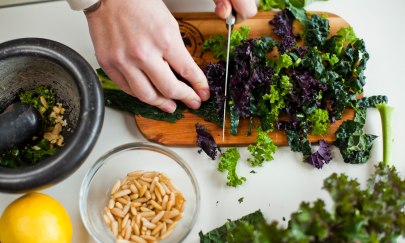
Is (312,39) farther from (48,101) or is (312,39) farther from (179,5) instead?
(48,101)

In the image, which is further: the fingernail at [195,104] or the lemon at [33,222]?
the fingernail at [195,104]

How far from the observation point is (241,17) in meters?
1.39

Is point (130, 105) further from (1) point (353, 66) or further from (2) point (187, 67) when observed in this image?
(1) point (353, 66)

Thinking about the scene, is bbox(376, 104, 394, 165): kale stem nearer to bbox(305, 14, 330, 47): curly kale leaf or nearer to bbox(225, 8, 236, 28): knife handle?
bbox(305, 14, 330, 47): curly kale leaf

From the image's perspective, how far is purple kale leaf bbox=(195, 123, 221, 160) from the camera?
1455 mm

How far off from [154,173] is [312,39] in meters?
0.58

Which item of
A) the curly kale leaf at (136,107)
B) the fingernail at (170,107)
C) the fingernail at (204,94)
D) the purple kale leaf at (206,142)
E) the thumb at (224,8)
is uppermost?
the thumb at (224,8)

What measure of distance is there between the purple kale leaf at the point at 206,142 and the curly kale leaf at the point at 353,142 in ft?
1.11

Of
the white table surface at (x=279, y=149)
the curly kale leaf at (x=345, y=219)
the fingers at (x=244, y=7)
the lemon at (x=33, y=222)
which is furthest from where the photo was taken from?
the white table surface at (x=279, y=149)

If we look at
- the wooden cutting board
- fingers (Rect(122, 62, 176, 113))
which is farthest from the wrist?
the wooden cutting board

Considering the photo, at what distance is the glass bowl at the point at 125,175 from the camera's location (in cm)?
141

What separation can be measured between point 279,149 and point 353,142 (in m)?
0.20

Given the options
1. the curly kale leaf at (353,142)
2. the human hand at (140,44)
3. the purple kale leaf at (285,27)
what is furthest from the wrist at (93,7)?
the curly kale leaf at (353,142)

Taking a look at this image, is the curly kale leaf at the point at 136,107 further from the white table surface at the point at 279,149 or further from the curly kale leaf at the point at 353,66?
the curly kale leaf at the point at 353,66
